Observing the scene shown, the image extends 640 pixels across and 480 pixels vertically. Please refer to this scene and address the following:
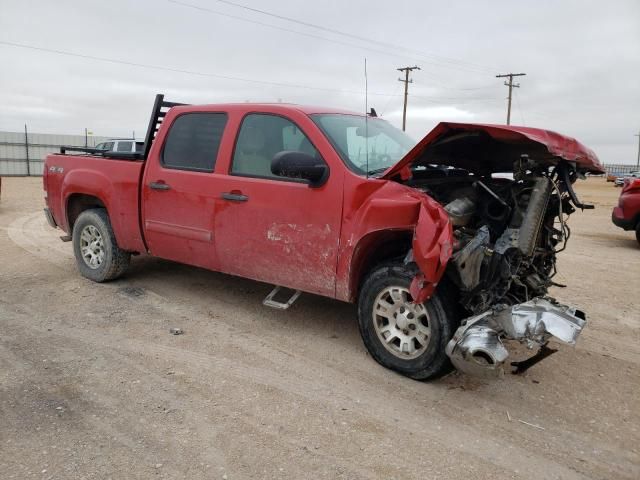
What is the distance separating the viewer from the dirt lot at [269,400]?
9.10ft

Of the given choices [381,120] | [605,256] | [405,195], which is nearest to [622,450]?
[405,195]

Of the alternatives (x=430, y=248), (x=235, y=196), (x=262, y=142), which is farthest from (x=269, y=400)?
(x=262, y=142)

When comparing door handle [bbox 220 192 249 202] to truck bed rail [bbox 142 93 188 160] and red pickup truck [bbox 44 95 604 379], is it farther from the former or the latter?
truck bed rail [bbox 142 93 188 160]

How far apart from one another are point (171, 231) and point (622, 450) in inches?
157

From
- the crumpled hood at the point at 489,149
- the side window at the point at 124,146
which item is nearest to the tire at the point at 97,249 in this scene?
the crumpled hood at the point at 489,149

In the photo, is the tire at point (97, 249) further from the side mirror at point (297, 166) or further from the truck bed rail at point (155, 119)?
the side mirror at point (297, 166)

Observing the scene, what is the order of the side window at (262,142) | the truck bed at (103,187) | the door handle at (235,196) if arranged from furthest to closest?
the truck bed at (103,187), the door handle at (235,196), the side window at (262,142)

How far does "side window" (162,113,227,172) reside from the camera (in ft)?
15.8

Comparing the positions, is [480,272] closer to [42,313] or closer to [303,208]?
[303,208]

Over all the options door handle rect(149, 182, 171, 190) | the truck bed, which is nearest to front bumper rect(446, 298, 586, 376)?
door handle rect(149, 182, 171, 190)

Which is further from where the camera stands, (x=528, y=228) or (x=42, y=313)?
(x=42, y=313)

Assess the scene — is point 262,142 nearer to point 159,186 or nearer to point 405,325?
point 159,186

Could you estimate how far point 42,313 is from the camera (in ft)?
16.2

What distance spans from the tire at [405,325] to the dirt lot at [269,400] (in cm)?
15
